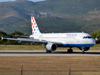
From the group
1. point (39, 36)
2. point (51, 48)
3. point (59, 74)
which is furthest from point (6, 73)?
point (39, 36)

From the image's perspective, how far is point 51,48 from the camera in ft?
154

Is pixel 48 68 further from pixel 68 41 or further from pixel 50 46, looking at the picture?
pixel 68 41

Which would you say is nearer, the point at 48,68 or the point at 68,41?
the point at 48,68

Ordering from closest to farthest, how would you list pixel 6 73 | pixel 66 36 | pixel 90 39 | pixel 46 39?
pixel 6 73 < pixel 90 39 < pixel 66 36 < pixel 46 39

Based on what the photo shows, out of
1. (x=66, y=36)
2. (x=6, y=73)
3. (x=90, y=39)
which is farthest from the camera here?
(x=66, y=36)

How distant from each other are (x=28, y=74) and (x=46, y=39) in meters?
33.4

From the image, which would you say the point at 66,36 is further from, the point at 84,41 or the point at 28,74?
the point at 28,74

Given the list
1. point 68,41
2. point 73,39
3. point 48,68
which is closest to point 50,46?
point 68,41

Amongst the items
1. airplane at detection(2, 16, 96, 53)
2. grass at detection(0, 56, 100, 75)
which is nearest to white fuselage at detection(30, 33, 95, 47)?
airplane at detection(2, 16, 96, 53)

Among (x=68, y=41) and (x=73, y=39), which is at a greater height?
(x=73, y=39)

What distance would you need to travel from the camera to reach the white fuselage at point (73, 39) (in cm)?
4507

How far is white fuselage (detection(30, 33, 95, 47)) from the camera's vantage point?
4507 cm

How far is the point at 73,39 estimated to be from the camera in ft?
155

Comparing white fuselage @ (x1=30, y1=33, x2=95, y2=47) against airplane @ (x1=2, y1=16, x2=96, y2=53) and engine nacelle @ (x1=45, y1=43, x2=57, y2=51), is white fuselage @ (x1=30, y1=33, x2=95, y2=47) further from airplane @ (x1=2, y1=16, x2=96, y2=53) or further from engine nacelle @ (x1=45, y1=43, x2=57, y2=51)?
engine nacelle @ (x1=45, y1=43, x2=57, y2=51)
